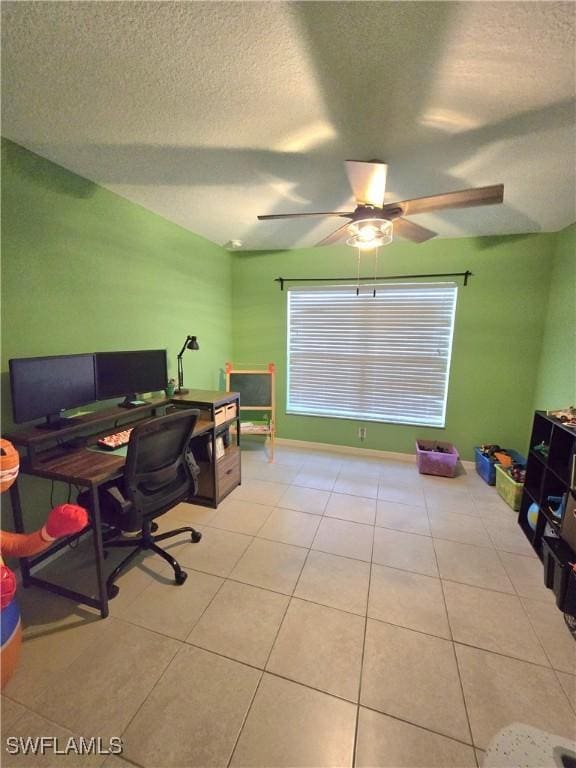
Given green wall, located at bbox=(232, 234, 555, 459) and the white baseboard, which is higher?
green wall, located at bbox=(232, 234, 555, 459)

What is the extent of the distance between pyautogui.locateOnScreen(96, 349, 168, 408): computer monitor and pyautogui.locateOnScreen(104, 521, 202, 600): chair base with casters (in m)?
0.91

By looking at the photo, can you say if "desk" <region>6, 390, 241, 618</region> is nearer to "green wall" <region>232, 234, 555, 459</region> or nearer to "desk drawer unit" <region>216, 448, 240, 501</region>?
"desk drawer unit" <region>216, 448, 240, 501</region>

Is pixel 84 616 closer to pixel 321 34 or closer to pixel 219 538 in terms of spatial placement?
pixel 219 538

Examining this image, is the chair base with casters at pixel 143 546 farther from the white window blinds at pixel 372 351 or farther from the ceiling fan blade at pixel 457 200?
the ceiling fan blade at pixel 457 200

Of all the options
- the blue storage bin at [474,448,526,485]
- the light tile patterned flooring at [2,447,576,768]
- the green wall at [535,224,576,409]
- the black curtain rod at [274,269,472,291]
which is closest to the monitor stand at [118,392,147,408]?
the light tile patterned flooring at [2,447,576,768]

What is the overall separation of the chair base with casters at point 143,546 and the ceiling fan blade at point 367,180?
2195 mm

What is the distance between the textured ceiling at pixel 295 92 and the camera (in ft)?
3.10

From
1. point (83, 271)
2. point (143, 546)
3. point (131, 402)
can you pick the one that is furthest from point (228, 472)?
point (83, 271)

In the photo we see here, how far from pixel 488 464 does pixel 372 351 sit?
1.64 metres

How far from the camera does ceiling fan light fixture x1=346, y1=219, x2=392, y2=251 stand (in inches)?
70.4

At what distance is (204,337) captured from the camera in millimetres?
3359

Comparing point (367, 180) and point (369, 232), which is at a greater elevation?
point (367, 180)

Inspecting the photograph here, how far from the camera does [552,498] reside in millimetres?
1993
